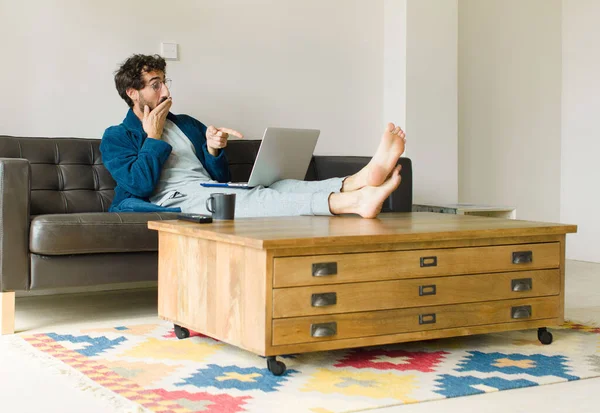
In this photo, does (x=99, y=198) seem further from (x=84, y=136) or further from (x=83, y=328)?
(x=83, y=328)

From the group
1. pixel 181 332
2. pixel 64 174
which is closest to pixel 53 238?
pixel 181 332

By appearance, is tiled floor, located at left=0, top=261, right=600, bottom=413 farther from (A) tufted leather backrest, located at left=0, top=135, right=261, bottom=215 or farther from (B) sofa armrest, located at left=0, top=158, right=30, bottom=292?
(A) tufted leather backrest, located at left=0, top=135, right=261, bottom=215

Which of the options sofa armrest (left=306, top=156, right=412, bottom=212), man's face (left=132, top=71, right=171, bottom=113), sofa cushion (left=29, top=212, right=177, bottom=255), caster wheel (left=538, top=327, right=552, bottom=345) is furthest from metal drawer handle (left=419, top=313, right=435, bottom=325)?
man's face (left=132, top=71, right=171, bottom=113)

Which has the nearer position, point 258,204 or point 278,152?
point 258,204

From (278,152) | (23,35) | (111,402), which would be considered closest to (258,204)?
(278,152)

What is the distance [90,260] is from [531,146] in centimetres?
344

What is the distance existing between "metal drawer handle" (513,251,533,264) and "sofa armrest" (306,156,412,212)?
1249mm

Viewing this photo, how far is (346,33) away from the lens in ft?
15.7

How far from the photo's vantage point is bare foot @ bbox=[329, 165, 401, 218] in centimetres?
292

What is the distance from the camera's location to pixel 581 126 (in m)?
5.43

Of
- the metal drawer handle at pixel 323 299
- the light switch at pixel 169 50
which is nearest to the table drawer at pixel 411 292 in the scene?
the metal drawer handle at pixel 323 299

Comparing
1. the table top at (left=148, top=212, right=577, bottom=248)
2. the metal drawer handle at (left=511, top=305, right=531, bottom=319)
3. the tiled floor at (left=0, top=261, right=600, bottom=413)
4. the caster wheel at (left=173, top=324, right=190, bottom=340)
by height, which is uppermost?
the table top at (left=148, top=212, right=577, bottom=248)

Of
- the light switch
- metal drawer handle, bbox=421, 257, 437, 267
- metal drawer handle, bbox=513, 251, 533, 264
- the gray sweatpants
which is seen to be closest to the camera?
metal drawer handle, bbox=421, 257, 437, 267

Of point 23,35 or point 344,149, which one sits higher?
point 23,35
